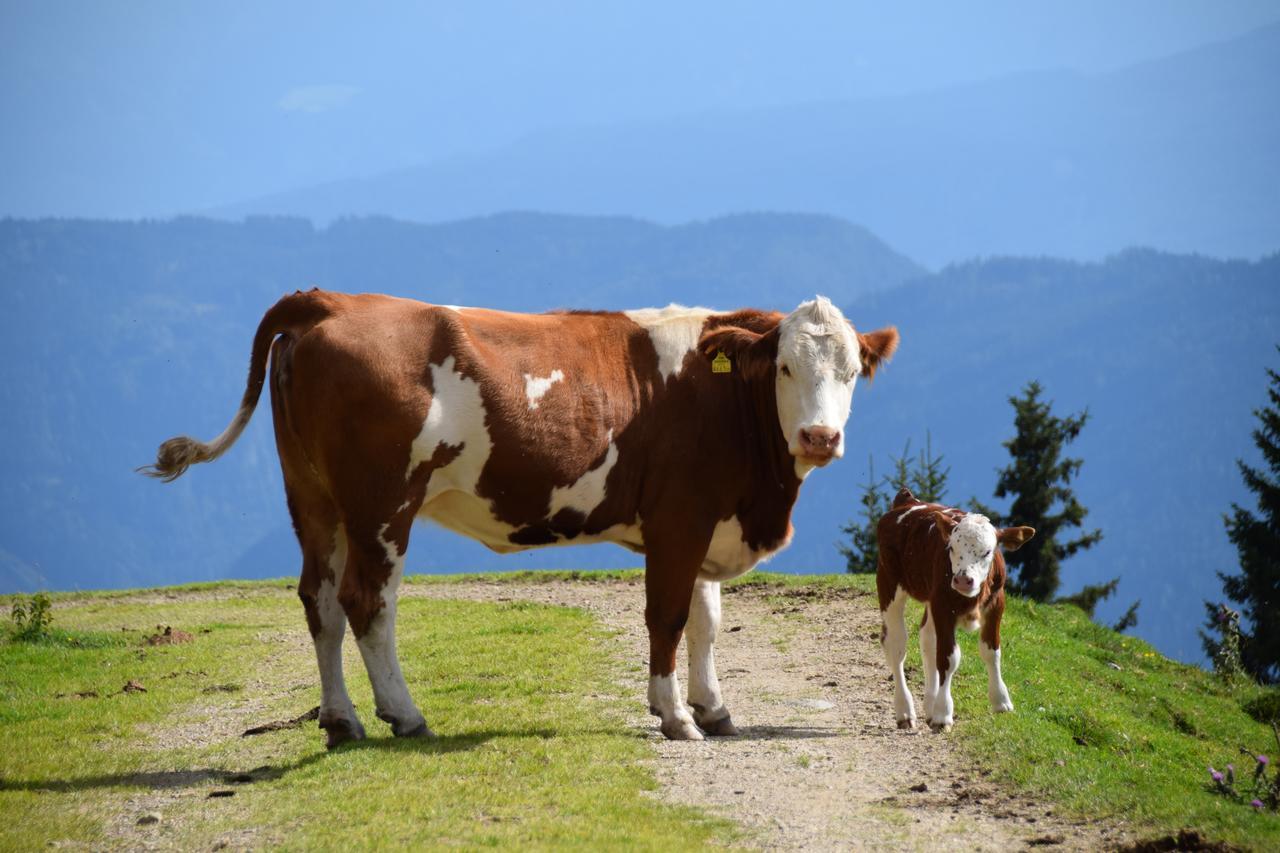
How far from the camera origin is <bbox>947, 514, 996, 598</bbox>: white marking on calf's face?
Answer: 1066 centimetres

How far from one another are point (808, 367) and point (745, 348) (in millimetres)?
638

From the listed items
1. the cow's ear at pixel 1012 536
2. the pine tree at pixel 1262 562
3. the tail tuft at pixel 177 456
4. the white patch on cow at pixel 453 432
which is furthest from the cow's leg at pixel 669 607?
the pine tree at pixel 1262 562

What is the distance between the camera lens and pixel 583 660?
47.4 ft

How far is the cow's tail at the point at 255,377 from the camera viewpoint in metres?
10.4

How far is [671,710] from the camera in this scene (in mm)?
10680

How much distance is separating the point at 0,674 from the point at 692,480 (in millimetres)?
8532

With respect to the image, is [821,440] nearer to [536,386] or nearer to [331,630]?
[536,386]

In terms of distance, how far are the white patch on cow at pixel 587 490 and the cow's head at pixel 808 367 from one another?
4.20 ft

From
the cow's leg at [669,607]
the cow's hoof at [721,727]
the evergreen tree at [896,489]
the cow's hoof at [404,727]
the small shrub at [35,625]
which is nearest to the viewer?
the cow's hoof at [404,727]

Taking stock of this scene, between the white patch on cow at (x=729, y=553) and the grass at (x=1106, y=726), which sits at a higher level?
the white patch on cow at (x=729, y=553)

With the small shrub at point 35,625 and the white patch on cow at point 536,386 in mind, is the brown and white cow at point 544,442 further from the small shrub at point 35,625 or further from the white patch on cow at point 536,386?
the small shrub at point 35,625

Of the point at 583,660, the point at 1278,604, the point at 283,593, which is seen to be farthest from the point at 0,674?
the point at 1278,604

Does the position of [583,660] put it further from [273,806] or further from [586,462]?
[273,806]

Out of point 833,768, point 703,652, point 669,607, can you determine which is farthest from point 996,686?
point 669,607
